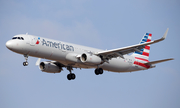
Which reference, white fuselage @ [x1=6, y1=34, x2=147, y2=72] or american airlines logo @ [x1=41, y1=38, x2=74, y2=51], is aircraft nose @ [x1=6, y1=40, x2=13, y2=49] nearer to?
white fuselage @ [x1=6, y1=34, x2=147, y2=72]

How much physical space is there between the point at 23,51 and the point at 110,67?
14.6 meters

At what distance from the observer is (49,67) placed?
155 feet

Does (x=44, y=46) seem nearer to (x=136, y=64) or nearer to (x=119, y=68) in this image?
(x=119, y=68)

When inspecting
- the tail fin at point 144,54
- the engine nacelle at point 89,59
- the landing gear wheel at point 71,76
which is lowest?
the landing gear wheel at point 71,76

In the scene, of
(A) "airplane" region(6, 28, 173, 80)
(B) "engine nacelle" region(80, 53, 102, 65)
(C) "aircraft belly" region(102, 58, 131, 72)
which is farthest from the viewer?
(C) "aircraft belly" region(102, 58, 131, 72)

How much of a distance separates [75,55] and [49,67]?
6882mm

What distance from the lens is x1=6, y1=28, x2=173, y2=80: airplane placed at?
38.8 meters

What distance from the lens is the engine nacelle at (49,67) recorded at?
47.1m

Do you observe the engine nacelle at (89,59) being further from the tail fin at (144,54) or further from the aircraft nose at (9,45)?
the tail fin at (144,54)

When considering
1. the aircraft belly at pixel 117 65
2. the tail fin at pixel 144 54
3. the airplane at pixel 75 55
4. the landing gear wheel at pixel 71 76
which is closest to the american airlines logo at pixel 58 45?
the airplane at pixel 75 55

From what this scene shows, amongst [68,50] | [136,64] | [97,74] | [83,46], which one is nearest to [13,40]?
[68,50]

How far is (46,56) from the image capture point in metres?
40.1

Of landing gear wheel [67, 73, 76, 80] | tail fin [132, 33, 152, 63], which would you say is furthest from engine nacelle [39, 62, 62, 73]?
tail fin [132, 33, 152, 63]

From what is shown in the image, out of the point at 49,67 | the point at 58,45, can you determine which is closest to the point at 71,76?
the point at 49,67
